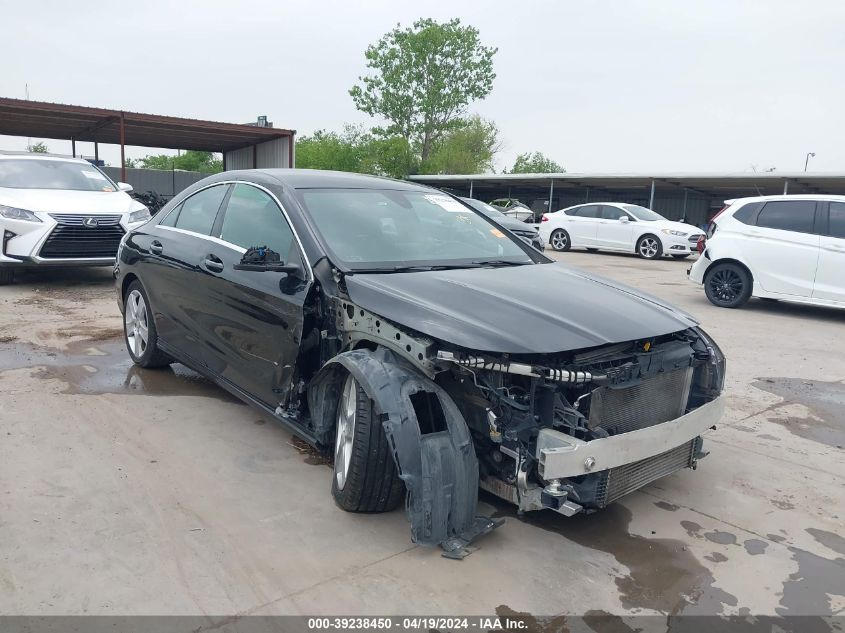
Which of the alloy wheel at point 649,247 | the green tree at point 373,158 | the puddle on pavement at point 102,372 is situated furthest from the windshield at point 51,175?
the green tree at point 373,158

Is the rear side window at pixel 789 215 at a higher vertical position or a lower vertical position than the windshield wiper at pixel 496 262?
higher

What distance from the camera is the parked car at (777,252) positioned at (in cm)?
878

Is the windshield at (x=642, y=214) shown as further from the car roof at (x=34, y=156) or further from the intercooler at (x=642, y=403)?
the intercooler at (x=642, y=403)

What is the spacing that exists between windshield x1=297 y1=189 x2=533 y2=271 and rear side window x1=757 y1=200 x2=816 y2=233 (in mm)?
6171

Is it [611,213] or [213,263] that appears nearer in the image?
[213,263]

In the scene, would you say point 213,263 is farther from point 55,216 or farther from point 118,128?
point 118,128

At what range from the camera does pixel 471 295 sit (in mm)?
3295

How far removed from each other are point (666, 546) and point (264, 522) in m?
1.82

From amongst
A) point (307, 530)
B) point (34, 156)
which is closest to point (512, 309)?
point (307, 530)

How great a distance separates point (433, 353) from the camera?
9.71 feet

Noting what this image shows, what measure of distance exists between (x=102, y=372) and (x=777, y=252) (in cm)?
808

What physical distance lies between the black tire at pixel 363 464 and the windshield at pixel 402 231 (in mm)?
784

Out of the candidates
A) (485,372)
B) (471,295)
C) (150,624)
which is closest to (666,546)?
(485,372)

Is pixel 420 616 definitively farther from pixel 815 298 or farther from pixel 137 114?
pixel 137 114
